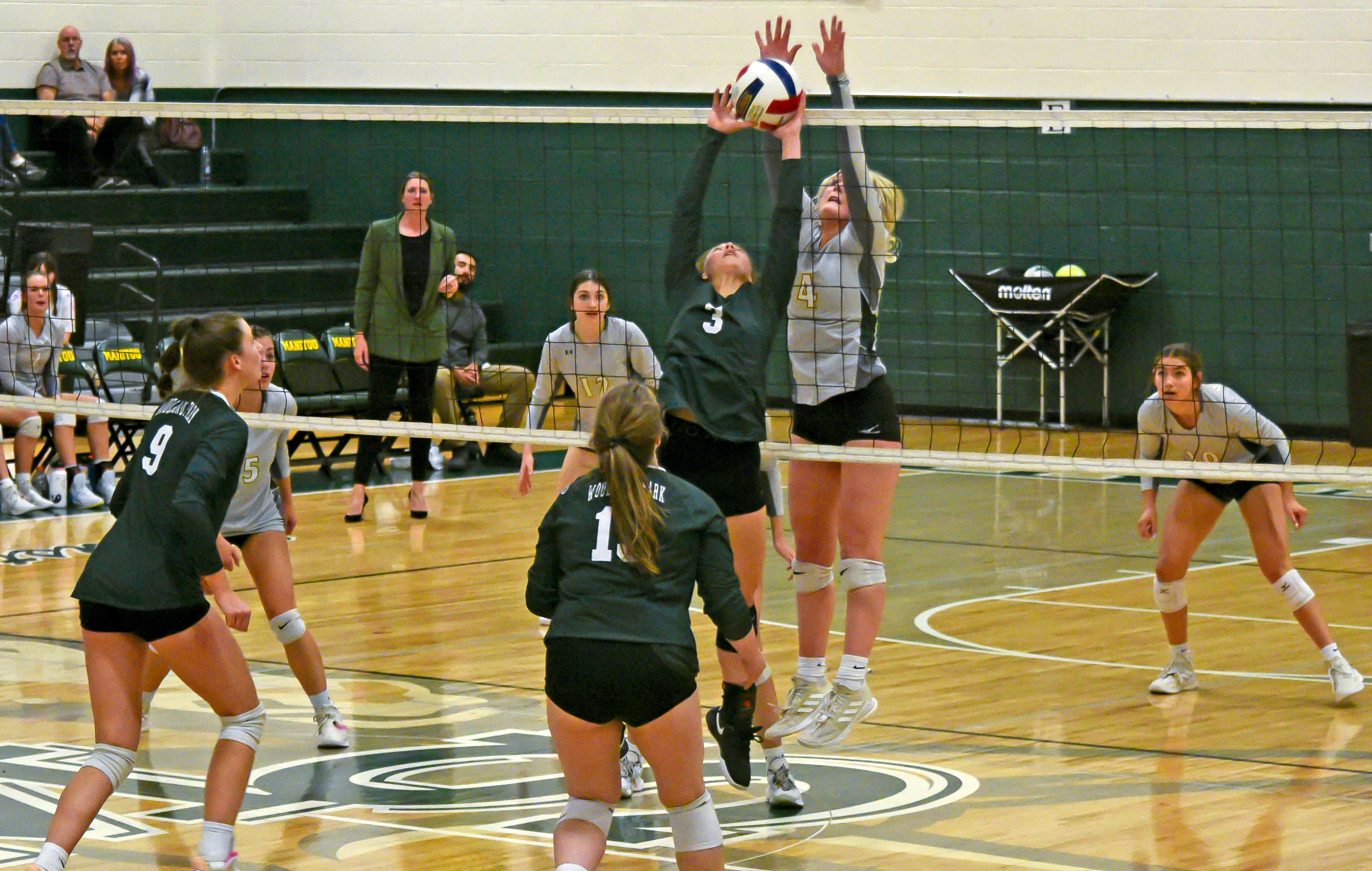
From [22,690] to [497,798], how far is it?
249 cm

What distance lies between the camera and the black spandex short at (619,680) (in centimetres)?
438

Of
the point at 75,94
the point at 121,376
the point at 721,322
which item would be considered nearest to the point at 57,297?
the point at 121,376

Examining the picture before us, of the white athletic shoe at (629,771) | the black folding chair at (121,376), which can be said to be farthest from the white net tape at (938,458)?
the black folding chair at (121,376)

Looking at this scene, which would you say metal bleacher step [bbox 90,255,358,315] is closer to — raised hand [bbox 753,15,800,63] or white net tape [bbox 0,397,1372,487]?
white net tape [bbox 0,397,1372,487]

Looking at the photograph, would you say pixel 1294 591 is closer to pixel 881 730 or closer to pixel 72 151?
pixel 881 730

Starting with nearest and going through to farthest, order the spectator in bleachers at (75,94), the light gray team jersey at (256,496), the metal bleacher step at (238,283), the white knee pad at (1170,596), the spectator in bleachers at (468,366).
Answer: the light gray team jersey at (256,496)
the white knee pad at (1170,596)
the spectator in bleachers at (468,366)
the metal bleacher step at (238,283)
the spectator in bleachers at (75,94)

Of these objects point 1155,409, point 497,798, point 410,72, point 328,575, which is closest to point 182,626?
point 497,798

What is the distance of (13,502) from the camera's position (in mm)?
11883

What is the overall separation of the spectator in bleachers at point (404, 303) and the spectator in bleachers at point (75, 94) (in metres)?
6.50

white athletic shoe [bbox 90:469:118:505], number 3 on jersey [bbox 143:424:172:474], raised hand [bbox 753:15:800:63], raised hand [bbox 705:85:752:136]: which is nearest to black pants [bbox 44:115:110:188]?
white athletic shoe [bbox 90:469:118:505]

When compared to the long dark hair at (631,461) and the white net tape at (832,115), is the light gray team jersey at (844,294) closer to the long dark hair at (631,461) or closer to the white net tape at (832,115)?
the white net tape at (832,115)

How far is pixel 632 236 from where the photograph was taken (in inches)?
637

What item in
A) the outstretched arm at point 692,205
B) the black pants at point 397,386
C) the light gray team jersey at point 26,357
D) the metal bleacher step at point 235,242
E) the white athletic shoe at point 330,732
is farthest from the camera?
the metal bleacher step at point 235,242

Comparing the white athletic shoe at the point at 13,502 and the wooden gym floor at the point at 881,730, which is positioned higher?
the white athletic shoe at the point at 13,502
